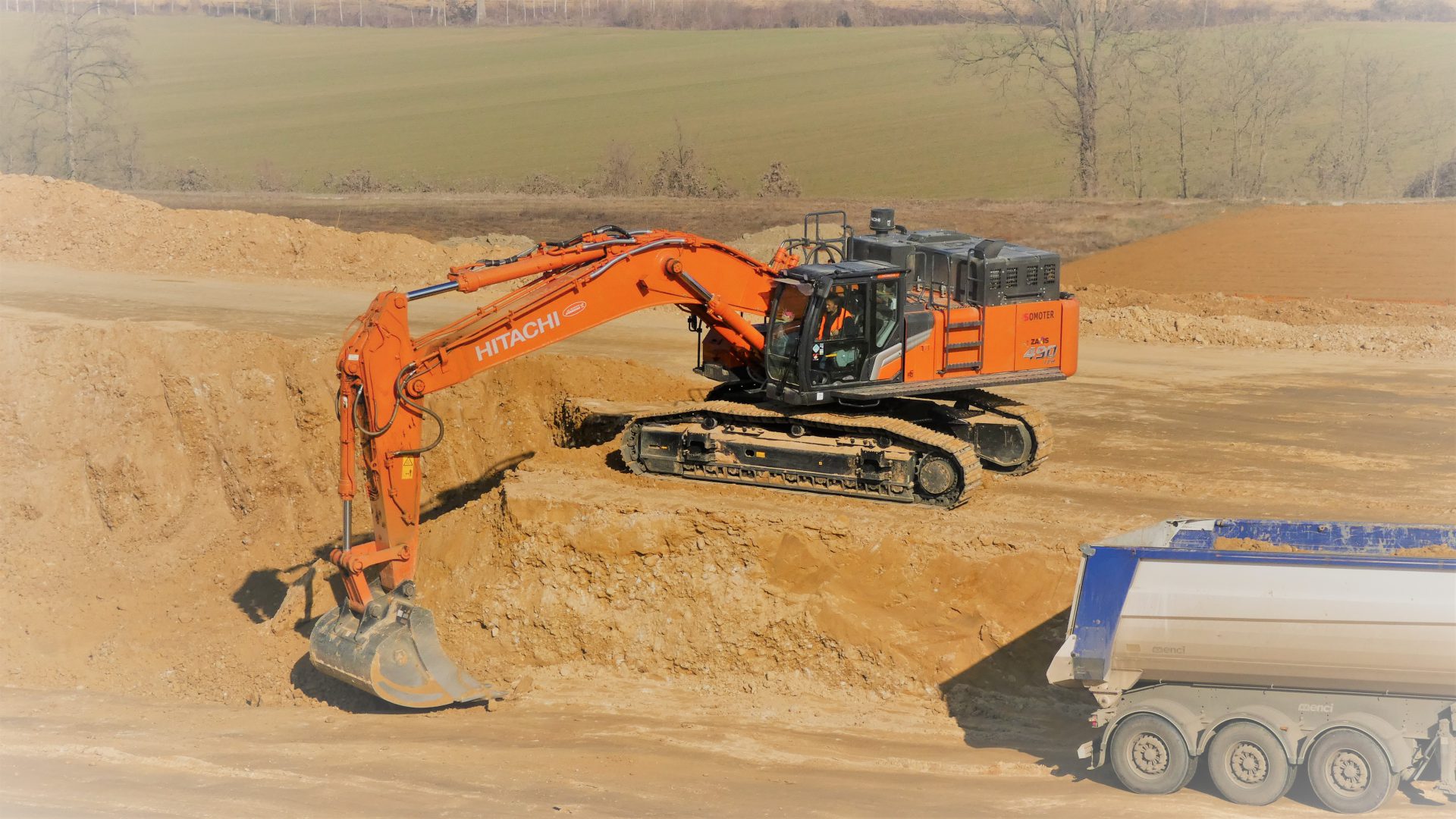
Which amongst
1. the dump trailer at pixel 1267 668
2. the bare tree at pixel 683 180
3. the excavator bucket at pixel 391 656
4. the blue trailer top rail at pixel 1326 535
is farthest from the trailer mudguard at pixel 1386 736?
the bare tree at pixel 683 180

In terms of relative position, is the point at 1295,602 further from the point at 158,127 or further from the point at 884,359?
the point at 158,127

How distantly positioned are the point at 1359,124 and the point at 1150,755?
49.7 meters

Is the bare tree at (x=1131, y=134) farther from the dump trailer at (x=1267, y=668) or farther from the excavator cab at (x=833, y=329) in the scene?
the dump trailer at (x=1267, y=668)

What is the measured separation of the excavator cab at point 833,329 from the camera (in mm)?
15273

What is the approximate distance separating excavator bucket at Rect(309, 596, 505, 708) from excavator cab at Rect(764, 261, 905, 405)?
4729 millimetres

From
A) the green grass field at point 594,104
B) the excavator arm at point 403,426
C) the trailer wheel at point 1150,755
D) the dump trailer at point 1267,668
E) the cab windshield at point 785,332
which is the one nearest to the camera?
the dump trailer at point 1267,668

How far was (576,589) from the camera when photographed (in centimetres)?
1497

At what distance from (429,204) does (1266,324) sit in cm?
2570

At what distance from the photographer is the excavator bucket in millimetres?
13117

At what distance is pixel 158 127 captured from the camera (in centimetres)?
7044

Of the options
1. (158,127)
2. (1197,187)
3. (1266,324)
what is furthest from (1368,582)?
(158,127)

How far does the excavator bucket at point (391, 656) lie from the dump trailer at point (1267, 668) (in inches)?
231

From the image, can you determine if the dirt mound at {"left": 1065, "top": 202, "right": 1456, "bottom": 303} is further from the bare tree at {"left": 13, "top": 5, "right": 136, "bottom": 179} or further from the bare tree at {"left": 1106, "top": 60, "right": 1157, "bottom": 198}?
the bare tree at {"left": 13, "top": 5, "right": 136, "bottom": 179}

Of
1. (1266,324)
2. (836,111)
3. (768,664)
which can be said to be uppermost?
(836,111)
